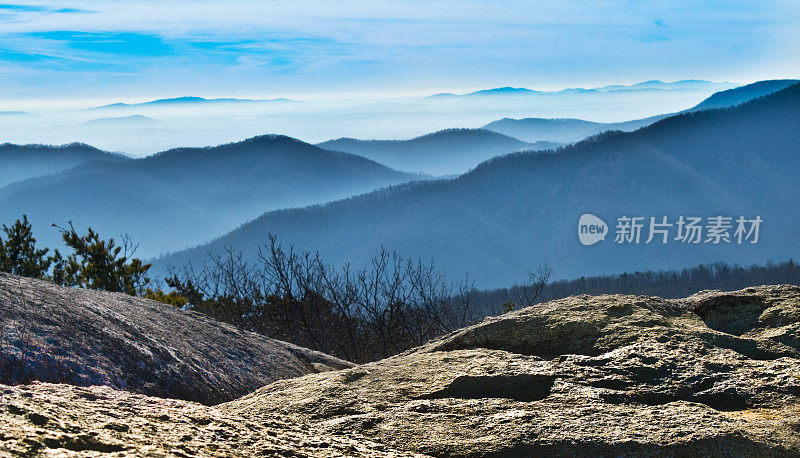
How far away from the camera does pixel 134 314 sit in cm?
666

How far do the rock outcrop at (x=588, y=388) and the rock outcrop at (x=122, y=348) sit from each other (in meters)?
1.77

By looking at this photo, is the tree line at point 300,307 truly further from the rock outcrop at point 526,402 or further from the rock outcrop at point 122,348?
the rock outcrop at point 526,402

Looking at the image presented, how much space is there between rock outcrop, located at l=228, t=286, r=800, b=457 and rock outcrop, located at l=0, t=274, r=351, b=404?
5.80 feet

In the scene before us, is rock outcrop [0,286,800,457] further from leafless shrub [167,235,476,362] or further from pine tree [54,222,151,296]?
pine tree [54,222,151,296]

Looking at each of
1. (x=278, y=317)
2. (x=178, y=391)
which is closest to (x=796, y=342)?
(x=178, y=391)

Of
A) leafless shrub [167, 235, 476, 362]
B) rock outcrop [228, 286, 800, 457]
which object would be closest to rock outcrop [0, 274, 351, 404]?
rock outcrop [228, 286, 800, 457]

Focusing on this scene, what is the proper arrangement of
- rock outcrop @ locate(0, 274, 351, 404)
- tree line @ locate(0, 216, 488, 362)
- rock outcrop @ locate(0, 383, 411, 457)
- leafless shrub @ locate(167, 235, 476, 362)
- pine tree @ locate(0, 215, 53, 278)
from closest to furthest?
rock outcrop @ locate(0, 383, 411, 457) → rock outcrop @ locate(0, 274, 351, 404) → leafless shrub @ locate(167, 235, 476, 362) → tree line @ locate(0, 216, 488, 362) → pine tree @ locate(0, 215, 53, 278)

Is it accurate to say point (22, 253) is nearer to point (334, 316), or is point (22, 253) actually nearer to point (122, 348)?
point (334, 316)

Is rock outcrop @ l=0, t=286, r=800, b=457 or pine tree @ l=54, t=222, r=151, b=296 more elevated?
pine tree @ l=54, t=222, r=151, b=296

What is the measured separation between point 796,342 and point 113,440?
11.4 feet

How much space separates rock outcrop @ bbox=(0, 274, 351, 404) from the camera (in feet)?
16.2

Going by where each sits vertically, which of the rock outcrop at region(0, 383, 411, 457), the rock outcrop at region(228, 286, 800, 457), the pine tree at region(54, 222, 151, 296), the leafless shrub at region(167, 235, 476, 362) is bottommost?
the leafless shrub at region(167, 235, 476, 362)

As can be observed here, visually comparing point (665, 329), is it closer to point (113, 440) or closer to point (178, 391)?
point (113, 440)

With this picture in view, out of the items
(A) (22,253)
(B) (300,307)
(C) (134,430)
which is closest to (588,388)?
(C) (134,430)
